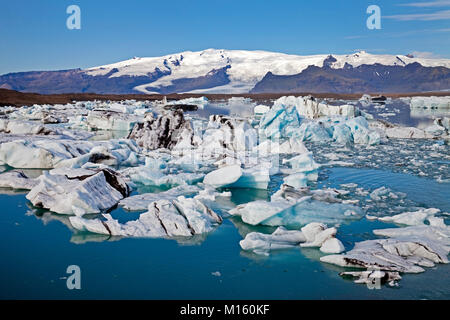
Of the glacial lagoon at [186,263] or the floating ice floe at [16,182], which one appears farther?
the floating ice floe at [16,182]

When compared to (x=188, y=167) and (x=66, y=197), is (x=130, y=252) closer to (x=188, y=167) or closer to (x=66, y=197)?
(x=66, y=197)

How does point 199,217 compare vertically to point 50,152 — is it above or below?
below

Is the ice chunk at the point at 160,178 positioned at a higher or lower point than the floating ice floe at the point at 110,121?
lower

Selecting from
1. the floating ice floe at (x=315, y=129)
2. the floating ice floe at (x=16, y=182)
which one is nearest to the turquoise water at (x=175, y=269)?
the floating ice floe at (x=16, y=182)

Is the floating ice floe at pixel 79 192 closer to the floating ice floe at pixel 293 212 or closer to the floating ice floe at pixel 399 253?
the floating ice floe at pixel 293 212

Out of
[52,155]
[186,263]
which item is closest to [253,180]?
[186,263]

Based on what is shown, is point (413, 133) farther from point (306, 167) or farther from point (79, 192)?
point (79, 192)

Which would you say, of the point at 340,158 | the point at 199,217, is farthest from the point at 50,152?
the point at 340,158
